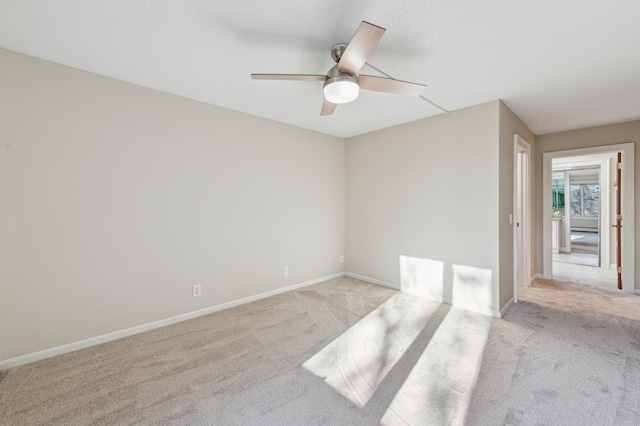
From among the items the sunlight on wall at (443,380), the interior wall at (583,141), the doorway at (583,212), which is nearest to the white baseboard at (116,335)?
the sunlight on wall at (443,380)

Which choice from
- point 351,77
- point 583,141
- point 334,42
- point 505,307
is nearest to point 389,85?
point 351,77

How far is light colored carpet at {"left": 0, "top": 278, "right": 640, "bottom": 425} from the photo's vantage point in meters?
1.67

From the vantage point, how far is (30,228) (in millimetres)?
2221

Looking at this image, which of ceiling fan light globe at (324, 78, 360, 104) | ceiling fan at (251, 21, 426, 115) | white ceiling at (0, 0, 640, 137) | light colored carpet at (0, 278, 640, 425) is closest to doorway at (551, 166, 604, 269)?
light colored carpet at (0, 278, 640, 425)

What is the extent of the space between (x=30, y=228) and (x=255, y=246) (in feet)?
6.88

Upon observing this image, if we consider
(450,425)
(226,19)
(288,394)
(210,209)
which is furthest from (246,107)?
(450,425)

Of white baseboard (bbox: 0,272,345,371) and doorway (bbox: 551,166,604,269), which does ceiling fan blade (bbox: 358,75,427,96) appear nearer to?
white baseboard (bbox: 0,272,345,371)

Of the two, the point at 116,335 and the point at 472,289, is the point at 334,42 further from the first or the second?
the point at 116,335

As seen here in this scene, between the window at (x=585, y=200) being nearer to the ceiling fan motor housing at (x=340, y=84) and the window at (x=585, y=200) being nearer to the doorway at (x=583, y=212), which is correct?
the doorway at (x=583, y=212)

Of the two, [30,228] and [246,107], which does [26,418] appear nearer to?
[30,228]

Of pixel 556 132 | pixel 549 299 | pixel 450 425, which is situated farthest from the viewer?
pixel 556 132

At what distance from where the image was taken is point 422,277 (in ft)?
12.3

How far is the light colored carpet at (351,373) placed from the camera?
1.67 m

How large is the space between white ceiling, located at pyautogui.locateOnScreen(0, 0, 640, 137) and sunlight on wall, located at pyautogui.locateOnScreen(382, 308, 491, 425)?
2.45m
